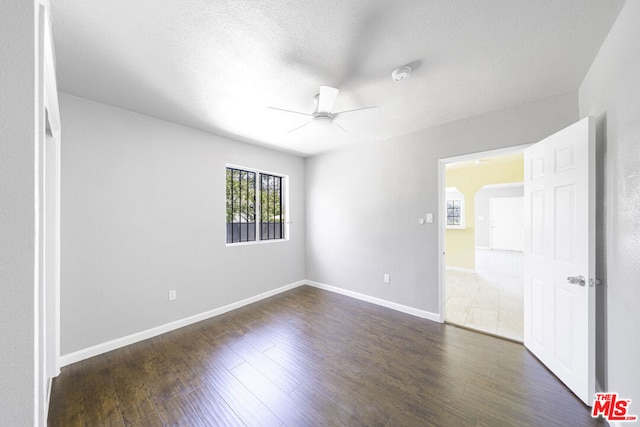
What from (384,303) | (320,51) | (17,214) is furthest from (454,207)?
(17,214)

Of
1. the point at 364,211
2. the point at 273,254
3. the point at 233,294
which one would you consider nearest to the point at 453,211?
the point at 364,211

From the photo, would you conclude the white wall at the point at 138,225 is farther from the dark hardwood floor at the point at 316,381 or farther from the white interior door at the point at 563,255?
the white interior door at the point at 563,255

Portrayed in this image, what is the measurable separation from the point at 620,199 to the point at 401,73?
1.67 meters

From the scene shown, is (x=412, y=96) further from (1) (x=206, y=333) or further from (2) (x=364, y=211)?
(1) (x=206, y=333)

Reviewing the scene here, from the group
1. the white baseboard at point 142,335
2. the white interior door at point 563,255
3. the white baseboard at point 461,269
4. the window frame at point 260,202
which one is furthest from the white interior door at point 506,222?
the white baseboard at point 142,335

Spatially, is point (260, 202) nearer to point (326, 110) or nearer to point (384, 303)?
point (326, 110)

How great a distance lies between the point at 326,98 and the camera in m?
1.95

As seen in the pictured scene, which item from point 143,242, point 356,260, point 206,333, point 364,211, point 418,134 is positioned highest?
point 418,134

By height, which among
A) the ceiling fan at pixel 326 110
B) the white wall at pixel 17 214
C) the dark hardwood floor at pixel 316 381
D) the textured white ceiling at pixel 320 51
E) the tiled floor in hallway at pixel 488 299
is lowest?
the dark hardwood floor at pixel 316 381

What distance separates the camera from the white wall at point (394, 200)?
8.41ft

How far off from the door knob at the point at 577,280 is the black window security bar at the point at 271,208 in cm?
372

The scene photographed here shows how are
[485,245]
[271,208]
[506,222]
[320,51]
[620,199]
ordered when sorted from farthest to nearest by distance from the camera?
[485,245] → [506,222] → [271,208] → [320,51] → [620,199]

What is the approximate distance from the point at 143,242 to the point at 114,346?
109cm

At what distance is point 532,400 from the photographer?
1740 mm
